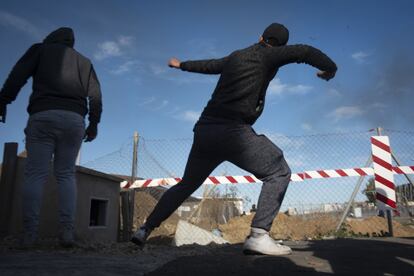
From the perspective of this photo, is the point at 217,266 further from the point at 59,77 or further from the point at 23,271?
the point at 59,77

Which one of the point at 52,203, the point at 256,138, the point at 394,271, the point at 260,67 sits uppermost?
the point at 260,67

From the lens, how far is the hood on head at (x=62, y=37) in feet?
12.2

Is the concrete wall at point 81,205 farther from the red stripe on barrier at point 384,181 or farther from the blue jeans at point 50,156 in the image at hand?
the red stripe on barrier at point 384,181

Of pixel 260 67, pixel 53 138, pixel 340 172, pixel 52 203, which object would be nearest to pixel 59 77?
pixel 53 138

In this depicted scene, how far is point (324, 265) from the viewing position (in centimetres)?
239

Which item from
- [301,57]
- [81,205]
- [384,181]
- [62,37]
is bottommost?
[81,205]

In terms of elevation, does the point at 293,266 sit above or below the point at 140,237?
below

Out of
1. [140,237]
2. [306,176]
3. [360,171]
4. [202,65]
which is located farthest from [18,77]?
[360,171]

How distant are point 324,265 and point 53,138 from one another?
2410 mm

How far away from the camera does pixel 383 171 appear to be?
21.8ft

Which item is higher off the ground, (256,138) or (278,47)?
(278,47)

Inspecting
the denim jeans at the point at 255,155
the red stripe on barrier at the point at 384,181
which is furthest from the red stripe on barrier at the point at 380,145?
the denim jeans at the point at 255,155

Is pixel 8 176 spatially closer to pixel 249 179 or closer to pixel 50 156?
pixel 50 156

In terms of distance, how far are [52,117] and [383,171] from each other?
5.46 meters
